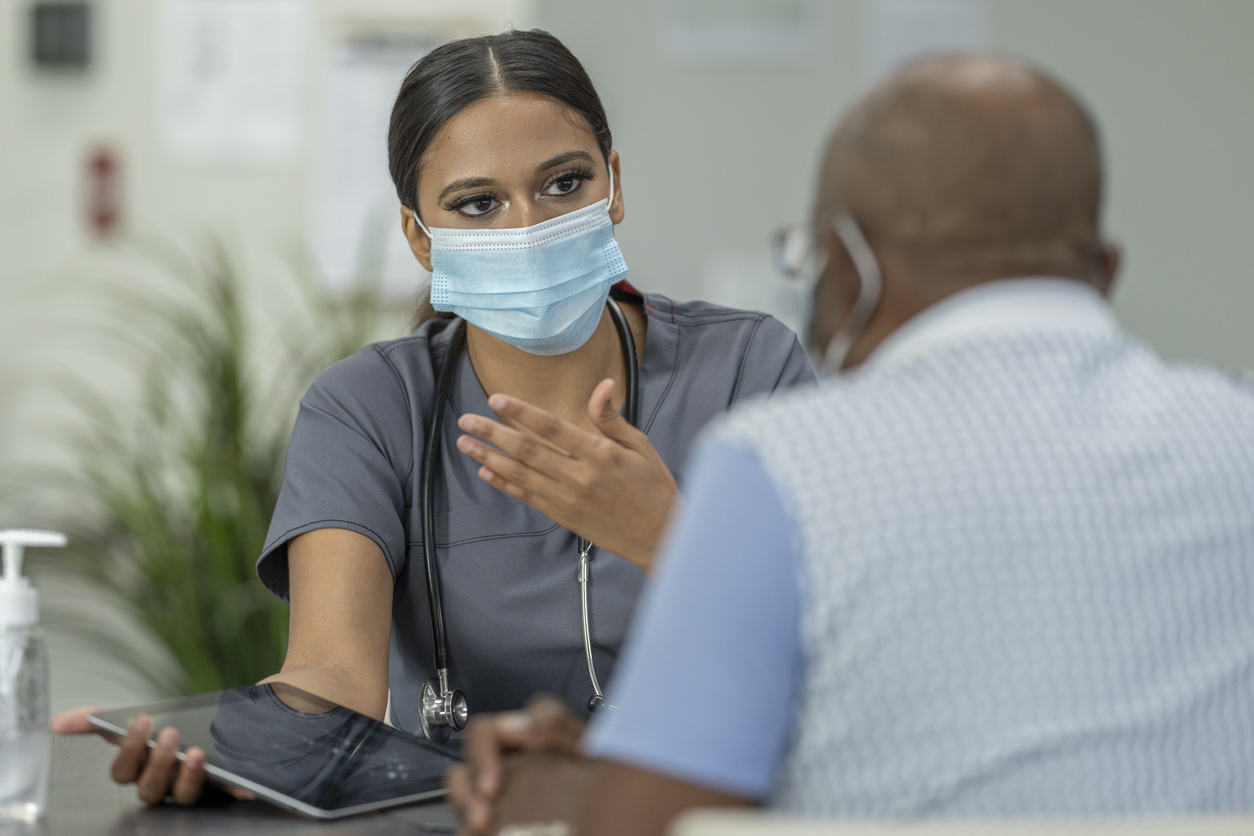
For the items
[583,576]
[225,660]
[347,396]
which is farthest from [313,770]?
[225,660]

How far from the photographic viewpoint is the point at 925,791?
0.57m

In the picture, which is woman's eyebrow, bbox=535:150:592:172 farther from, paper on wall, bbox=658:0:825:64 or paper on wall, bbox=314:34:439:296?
paper on wall, bbox=314:34:439:296

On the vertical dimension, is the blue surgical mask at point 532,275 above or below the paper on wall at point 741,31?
below

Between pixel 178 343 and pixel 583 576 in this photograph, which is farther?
pixel 178 343

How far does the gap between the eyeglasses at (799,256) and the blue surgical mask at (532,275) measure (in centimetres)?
60

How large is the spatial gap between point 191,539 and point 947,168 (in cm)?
210

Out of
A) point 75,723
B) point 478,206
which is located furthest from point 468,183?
point 75,723

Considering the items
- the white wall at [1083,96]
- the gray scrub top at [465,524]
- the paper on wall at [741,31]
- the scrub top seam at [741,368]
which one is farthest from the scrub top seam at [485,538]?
the paper on wall at [741,31]

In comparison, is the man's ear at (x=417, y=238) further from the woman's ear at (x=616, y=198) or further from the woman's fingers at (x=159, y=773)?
the woman's fingers at (x=159, y=773)

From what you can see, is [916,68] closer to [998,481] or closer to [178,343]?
[998,481]

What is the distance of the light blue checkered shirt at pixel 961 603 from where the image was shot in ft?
1.81

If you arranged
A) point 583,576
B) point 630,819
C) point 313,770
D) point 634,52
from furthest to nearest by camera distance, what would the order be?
point 634,52 < point 583,576 < point 313,770 < point 630,819

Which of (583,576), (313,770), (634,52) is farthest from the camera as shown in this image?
(634,52)

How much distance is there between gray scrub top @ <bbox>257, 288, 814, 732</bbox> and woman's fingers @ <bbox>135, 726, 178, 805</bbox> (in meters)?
0.37
